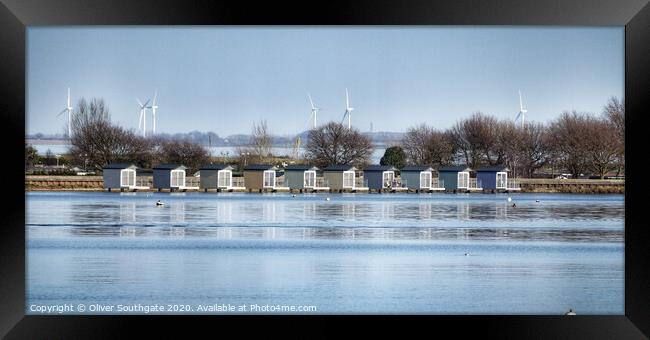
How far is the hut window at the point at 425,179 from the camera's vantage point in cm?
5862

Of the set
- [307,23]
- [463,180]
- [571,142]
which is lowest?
[463,180]

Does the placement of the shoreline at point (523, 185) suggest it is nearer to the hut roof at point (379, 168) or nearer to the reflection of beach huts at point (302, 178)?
the reflection of beach huts at point (302, 178)

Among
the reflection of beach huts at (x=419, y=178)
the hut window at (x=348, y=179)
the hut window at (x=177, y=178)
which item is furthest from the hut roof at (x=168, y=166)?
the reflection of beach huts at (x=419, y=178)

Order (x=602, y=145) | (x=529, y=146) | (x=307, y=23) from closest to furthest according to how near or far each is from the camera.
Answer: (x=307, y=23)
(x=602, y=145)
(x=529, y=146)

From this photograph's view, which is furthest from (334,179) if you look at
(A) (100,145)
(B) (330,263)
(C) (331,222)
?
(B) (330,263)

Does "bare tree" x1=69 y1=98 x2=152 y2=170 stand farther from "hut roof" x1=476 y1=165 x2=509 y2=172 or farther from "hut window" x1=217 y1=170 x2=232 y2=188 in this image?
"hut roof" x1=476 y1=165 x2=509 y2=172

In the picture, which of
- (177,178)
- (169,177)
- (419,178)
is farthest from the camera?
(419,178)

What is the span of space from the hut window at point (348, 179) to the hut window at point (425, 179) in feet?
14.3

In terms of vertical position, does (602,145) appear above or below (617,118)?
below

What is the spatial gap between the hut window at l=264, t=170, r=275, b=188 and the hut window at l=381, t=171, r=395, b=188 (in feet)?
23.0

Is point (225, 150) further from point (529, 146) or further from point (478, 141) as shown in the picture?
point (529, 146)

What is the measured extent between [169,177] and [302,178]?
826 centimetres

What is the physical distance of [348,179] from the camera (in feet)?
193

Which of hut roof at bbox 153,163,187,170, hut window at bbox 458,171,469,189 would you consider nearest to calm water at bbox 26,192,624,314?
hut roof at bbox 153,163,187,170
